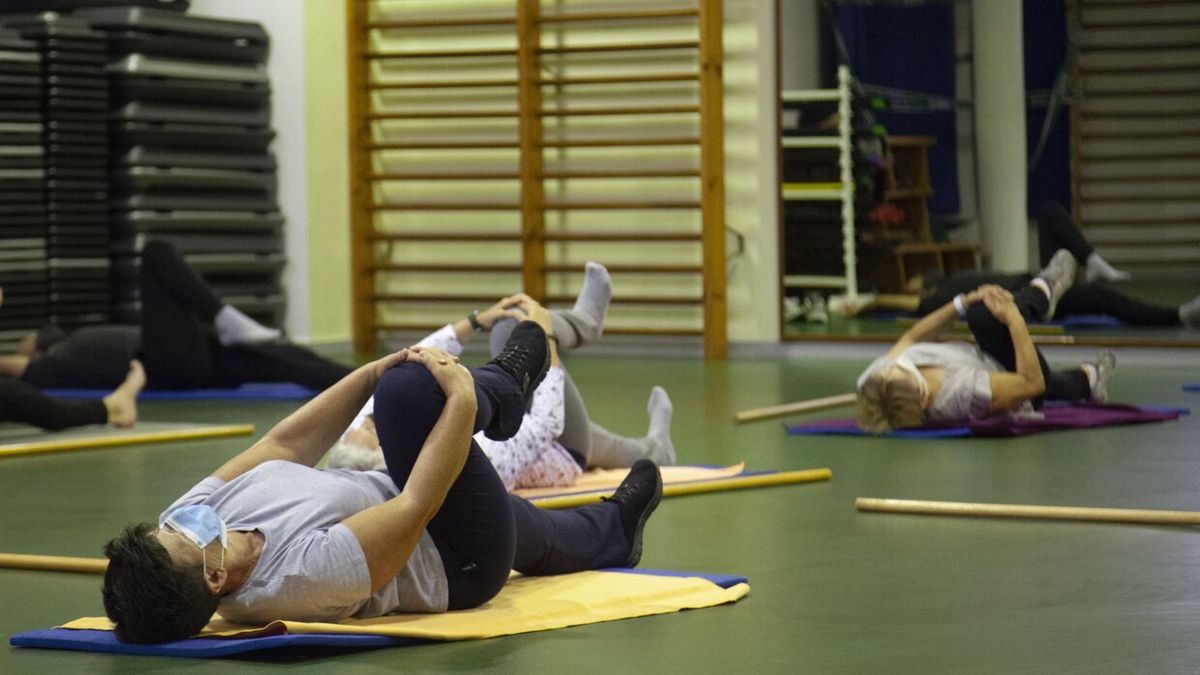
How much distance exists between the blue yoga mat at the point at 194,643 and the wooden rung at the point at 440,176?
22.3 feet

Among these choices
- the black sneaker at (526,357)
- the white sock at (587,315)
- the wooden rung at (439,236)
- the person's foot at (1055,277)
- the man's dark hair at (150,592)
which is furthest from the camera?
the wooden rung at (439,236)

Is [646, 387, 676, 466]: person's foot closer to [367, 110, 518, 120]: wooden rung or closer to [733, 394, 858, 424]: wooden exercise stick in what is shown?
[733, 394, 858, 424]: wooden exercise stick

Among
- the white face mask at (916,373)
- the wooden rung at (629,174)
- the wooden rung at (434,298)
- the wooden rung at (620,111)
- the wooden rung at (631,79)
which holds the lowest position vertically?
the white face mask at (916,373)

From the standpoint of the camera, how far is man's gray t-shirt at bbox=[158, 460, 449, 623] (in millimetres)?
2701

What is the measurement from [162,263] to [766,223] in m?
3.68

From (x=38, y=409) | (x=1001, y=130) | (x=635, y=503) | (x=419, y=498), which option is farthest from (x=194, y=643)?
(x=1001, y=130)

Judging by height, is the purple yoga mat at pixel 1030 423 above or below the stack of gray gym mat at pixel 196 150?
below

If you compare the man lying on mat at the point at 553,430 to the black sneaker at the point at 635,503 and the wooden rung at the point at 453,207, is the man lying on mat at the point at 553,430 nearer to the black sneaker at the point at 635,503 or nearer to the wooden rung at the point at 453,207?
the black sneaker at the point at 635,503

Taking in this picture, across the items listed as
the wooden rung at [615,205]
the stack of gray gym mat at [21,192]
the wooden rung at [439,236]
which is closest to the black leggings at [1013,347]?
the wooden rung at [615,205]

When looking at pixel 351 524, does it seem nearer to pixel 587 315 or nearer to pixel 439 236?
pixel 587 315

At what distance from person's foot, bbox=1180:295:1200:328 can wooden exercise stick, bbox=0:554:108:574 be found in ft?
20.7

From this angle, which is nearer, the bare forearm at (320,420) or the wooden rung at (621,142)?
the bare forearm at (320,420)

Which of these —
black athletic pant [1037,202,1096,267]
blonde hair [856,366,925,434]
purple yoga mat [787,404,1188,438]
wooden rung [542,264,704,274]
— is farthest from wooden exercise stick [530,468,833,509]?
wooden rung [542,264,704,274]

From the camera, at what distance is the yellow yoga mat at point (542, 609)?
2801 millimetres
